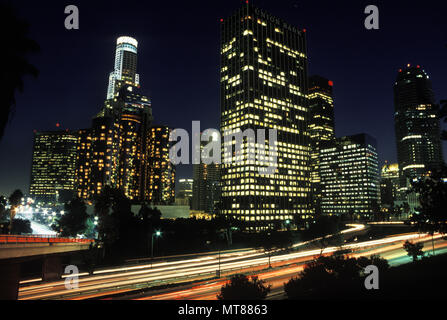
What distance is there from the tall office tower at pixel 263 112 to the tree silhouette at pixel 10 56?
15209cm

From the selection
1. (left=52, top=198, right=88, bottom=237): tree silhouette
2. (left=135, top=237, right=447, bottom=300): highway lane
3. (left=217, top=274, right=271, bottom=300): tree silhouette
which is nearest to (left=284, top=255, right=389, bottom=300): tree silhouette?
(left=217, top=274, right=271, bottom=300): tree silhouette

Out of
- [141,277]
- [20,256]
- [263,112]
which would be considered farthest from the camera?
[263,112]

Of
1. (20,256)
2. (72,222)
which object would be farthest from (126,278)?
(72,222)

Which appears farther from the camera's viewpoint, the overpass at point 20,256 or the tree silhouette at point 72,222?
the tree silhouette at point 72,222

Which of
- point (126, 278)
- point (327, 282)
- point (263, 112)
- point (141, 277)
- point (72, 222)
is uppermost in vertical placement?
point (263, 112)

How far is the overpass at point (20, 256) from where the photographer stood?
27.9 metres

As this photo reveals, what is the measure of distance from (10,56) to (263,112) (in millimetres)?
168866

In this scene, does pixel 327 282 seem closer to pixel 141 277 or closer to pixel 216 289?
pixel 216 289

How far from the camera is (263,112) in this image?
17738 centimetres

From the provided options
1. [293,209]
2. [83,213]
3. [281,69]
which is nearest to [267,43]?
[281,69]

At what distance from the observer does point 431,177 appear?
891 inches

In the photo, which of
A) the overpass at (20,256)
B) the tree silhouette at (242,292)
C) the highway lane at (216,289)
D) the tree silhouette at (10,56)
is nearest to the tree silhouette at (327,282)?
the tree silhouette at (242,292)

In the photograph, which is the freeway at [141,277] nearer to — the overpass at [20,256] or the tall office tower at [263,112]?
the overpass at [20,256]
